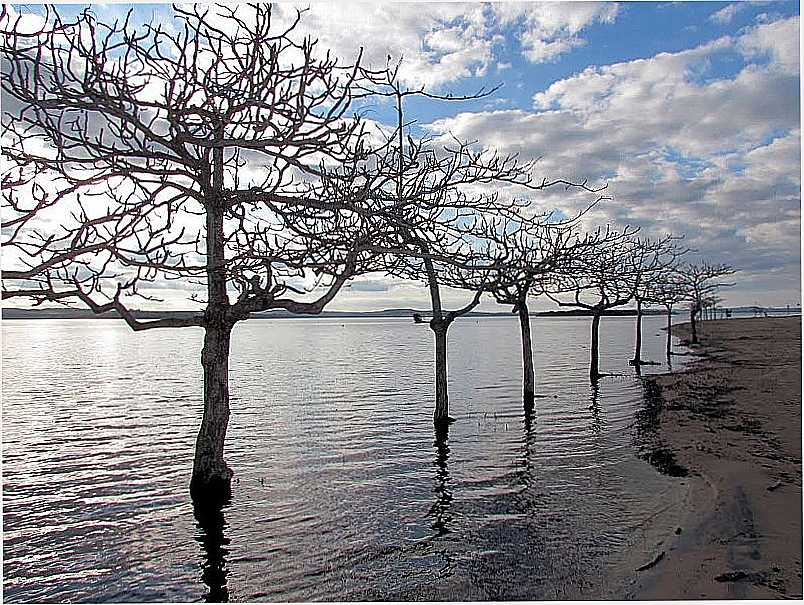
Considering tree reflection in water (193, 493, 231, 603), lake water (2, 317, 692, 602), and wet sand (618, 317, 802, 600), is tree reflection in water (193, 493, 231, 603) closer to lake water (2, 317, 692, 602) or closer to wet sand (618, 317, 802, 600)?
lake water (2, 317, 692, 602)

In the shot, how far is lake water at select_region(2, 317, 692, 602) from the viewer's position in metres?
7.46

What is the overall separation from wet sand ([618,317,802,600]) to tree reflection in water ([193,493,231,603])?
4.16 meters

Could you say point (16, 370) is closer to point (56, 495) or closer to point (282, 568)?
point (56, 495)

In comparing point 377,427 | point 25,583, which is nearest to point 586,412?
point 377,427

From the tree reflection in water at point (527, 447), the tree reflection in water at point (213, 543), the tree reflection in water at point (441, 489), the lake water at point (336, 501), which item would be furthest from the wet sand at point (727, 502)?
the tree reflection in water at point (213, 543)

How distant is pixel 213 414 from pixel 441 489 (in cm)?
405

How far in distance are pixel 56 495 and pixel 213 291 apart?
19.0 feet

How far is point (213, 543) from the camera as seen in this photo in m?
8.65

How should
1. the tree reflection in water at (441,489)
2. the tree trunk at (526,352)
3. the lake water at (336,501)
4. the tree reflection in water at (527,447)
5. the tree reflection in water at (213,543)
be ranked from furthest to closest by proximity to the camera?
the tree trunk at (526,352) → the tree reflection in water at (527,447) → the tree reflection in water at (441,489) → the lake water at (336,501) → the tree reflection in water at (213,543)

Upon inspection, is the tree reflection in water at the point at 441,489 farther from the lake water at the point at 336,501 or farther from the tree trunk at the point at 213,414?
the tree trunk at the point at 213,414

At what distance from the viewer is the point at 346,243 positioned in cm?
797

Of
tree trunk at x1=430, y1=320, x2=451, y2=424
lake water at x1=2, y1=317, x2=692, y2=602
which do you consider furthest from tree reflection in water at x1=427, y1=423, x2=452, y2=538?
tree trunk at x1=430, y1=320, x2=451, y2=424

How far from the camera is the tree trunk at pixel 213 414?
29.6ft

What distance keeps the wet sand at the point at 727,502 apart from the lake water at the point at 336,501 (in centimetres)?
49
